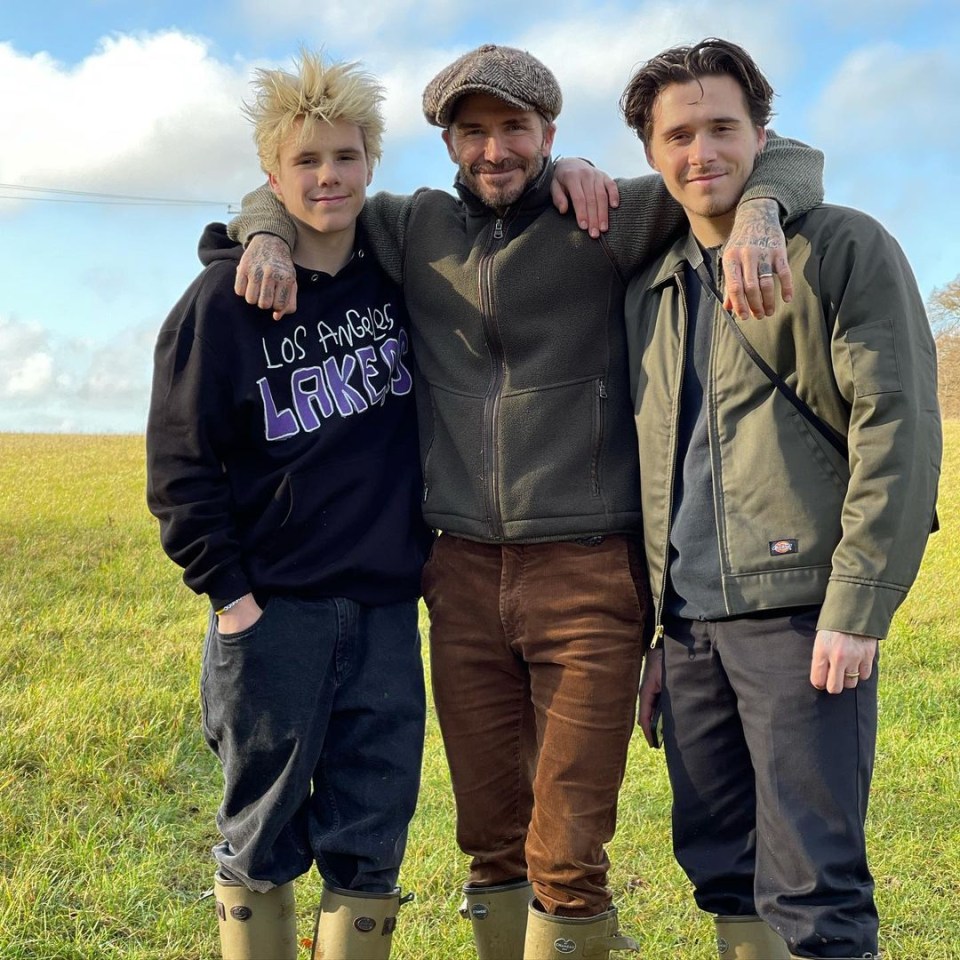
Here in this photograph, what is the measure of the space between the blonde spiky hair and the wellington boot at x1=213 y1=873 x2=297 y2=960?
2286 millimetres

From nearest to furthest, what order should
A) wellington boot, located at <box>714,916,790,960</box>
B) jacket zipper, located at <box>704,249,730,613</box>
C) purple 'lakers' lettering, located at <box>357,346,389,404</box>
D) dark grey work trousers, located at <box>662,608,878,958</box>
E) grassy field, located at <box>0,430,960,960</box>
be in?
1. dark grey work trousers, located at <box>662,608,878,958</box>
2. jacket zipper, located at <box>704,249,730,613</box>
3. wellington boot, located at <box>714,916,790,960</box>
4. purple 'lakers' lettering, located at <box>357,346,389,404</box>
5. grassy field, located at <box>0,430,960,960</box>

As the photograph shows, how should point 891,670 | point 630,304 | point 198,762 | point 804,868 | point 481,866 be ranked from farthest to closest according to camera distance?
point 891,670
point 198,762
point 481,866
point 630,304
point 804,868

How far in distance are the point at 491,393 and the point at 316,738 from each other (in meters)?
1.19

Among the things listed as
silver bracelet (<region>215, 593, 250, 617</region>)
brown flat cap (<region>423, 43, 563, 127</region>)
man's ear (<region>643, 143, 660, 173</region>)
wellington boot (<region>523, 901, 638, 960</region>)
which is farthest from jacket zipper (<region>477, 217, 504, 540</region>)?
wellington boot (<region>523, 901, 638, 960</region>)

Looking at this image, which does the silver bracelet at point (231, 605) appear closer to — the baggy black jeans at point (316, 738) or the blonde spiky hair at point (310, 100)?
the baggy black jeans at point (316, 738)

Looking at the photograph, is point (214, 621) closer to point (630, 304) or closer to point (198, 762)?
point (630, 304)

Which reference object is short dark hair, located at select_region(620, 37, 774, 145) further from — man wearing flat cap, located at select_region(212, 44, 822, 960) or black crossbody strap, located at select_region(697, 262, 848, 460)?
black crossbody strap, located at select_region(697, 262, 848, 460)

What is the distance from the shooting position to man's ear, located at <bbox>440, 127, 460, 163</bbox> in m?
3.45

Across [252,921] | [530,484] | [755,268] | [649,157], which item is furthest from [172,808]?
[755,268]

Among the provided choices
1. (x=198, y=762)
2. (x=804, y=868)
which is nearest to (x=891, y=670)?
(x=198, y=762)

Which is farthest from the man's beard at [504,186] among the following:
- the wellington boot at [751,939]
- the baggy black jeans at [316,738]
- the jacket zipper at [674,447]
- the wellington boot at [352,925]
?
the wellington boot at [751,939]

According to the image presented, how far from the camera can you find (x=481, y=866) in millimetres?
3592

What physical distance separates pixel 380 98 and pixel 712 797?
234 centimetres

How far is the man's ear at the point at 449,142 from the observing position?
3.45 metres
